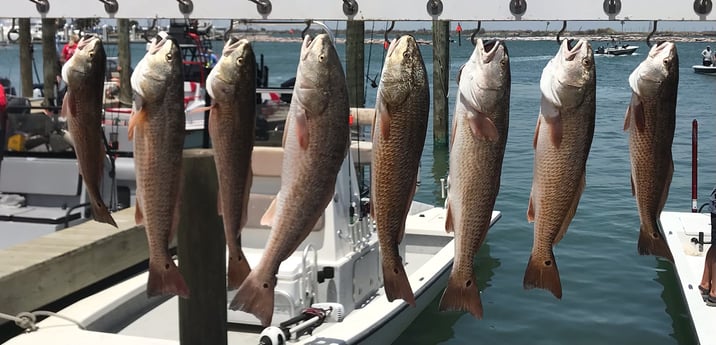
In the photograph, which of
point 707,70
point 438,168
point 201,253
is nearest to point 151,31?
→ point 201,253

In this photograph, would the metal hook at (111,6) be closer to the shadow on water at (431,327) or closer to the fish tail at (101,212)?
the fish tail at (101,212)

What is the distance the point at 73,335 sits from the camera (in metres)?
6.56

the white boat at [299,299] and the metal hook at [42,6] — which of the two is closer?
the metal hook at [42,6]

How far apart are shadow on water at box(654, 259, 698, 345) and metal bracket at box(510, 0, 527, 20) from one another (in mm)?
6608

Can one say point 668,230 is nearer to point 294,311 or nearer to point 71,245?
point 294,311

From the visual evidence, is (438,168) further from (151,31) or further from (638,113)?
(638,113)

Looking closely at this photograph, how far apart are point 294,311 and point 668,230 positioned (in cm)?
570

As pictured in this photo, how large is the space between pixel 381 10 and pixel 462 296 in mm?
1064

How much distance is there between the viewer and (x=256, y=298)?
3.07m

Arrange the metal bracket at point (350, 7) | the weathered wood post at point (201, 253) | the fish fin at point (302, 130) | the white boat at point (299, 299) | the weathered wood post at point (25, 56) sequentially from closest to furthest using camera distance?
the fish fin at point (302, 130)
the metal bracket at point (350, 7)
the weathered wood post at point (201, 253)
the white boat at point (299, 299)
the weathered wood post at point (25, 56)

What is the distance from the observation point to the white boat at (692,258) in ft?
26.3

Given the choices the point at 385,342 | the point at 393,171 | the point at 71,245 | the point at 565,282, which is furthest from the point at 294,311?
the point at 565,282

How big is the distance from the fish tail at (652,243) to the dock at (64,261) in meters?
4.80

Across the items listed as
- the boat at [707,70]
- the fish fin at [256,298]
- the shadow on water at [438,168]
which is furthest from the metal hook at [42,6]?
the boat at [707,70]
